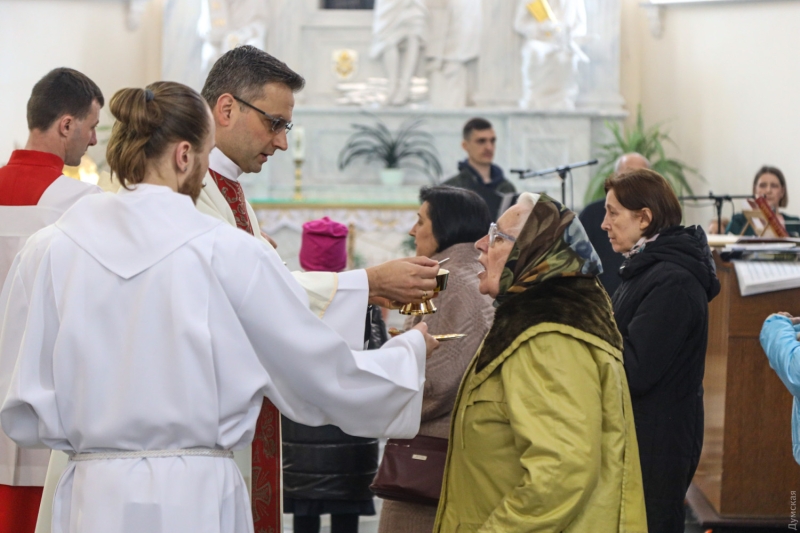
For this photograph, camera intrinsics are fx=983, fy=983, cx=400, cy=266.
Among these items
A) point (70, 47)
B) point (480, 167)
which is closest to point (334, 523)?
point (480, 167)

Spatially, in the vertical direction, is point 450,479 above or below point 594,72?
below

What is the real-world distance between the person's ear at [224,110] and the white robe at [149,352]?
88 centimetres

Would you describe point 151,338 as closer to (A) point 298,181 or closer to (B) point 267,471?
(B) point 267,471

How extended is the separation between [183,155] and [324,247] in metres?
2.20

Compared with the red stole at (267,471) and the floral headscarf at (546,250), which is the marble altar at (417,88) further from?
the floral headscarf at (546,250)

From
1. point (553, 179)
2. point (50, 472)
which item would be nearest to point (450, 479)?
point (50, 472)

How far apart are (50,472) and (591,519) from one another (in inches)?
55.1

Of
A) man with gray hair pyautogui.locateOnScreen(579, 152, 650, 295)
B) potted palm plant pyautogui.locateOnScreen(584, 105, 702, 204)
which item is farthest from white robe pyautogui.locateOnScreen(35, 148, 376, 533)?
potted palm plant pyautogui.locateOnScreen(584, 105, 702, 204)

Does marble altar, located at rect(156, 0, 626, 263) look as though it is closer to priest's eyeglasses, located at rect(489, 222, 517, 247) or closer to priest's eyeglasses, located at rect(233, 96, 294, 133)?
priest's eyeglasses, located at rect(233, 96, 294, 133)

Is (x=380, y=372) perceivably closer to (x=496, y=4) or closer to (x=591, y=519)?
(x=591, y=519)

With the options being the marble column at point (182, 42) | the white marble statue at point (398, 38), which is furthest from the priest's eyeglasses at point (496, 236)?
the marble column at point (182, 42)

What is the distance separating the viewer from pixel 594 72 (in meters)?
Result: 11.7

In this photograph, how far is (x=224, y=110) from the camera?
2885 millimetres

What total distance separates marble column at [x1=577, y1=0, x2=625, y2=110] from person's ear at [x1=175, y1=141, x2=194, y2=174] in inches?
393
